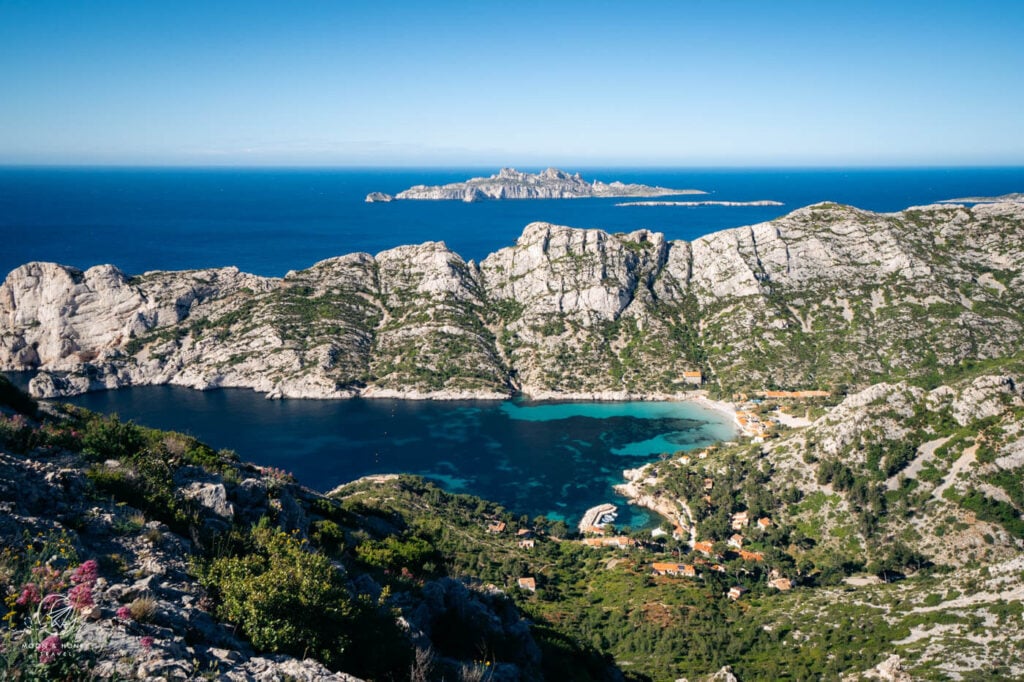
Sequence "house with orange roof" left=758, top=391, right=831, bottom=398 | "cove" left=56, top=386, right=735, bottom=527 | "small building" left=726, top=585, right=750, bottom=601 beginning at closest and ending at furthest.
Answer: "small building" left=726, top=585, right=750, bottom=601 → "cove" left=56, top=386, right=735, bottom=527 → "house with orange roof" left=758, top=391, right=831, bottom=398

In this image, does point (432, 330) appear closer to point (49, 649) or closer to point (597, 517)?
point (597, 517)

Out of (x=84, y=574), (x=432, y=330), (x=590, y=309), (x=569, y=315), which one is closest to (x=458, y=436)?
(x=432, y=330)

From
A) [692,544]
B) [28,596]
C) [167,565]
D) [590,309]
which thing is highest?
[28,596]

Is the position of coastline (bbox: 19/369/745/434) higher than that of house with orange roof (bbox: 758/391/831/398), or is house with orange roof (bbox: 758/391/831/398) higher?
house with orange roof (bbox: 758/391/831/398)

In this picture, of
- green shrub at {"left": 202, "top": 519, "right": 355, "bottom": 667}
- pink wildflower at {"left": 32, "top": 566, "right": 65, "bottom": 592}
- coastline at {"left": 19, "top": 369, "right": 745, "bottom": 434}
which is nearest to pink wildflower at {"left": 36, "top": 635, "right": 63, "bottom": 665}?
pink wildflower at {"left": 32, "top": 566, "right": 65, "bottom": 592}

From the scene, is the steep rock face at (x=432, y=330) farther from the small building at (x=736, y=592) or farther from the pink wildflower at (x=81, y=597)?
the pink wildflower at (x=81, y=597)

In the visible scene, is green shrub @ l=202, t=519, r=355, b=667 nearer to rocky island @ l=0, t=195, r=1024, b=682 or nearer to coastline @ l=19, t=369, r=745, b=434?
rocky island @ l=0, t=195, r=1024, b=682
